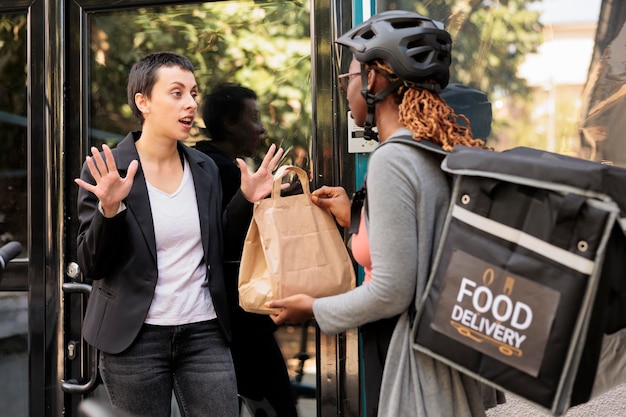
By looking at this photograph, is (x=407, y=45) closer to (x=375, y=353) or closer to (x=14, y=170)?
(x=375, y=353)

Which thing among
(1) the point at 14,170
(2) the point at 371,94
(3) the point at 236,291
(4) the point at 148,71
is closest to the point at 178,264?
(3) the point at 236,291

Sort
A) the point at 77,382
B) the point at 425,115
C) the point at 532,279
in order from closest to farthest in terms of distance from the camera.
Answer: 1. the point at 532,279
2. the point at 425,115
3. the point at 77,382

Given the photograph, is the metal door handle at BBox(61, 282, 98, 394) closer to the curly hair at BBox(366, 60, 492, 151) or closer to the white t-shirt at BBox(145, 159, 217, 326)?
the white t-shirt at BBox(145, 159, 217, 326)

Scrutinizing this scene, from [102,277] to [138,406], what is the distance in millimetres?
467

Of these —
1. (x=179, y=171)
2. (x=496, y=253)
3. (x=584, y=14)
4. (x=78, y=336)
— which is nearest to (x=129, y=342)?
(x=179, y=171)

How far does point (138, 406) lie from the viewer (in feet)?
Answer: 8.67

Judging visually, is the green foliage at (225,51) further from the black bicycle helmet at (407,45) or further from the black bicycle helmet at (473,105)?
the black bicycle helmet at (407,45)

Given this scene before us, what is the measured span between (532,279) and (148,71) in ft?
5.38

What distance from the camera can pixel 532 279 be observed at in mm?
1788

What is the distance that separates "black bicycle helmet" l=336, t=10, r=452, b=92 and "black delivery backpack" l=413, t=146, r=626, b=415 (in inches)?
11.3

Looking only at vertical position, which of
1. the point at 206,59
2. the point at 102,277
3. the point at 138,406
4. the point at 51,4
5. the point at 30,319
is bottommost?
the point at 138,406

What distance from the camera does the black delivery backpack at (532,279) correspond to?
1717mm

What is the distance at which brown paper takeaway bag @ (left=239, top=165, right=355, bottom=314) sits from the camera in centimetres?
251

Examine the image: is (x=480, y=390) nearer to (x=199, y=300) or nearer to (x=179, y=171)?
(x=199, y=300)
